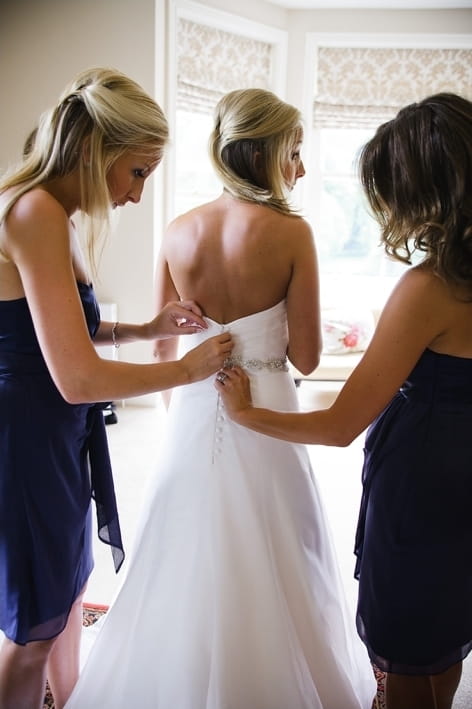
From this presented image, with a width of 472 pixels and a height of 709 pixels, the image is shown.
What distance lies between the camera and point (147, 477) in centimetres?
283

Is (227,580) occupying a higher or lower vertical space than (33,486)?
lower

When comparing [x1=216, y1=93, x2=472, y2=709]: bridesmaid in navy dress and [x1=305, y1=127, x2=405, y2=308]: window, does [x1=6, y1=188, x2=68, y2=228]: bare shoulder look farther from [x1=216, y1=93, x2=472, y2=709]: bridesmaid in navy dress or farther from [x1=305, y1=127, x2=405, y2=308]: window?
[x1=305, y1=127, x2=405, y2=308]: window

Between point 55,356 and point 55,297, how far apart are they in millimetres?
106

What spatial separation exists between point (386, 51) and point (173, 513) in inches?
173

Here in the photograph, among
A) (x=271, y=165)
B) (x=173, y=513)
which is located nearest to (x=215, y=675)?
(x=173, y=513)

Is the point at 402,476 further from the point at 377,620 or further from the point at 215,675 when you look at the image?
the point at 215,675

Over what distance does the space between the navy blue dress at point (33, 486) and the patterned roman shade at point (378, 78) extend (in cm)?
407

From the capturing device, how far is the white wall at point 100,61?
379 centimetres

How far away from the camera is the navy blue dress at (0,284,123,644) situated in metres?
1.16

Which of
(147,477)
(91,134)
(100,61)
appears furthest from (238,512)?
(100,61)

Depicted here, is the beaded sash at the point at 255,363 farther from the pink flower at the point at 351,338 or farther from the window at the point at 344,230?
the window at the point at 344,230

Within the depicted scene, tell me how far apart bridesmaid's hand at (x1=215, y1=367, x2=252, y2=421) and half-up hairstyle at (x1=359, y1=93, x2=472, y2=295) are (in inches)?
19.7

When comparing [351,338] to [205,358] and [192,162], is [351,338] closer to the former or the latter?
[192,162]

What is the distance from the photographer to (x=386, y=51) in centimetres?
456
